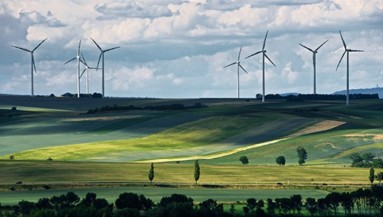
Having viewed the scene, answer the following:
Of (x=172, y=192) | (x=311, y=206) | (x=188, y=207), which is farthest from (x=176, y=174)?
(x=188, y=207)

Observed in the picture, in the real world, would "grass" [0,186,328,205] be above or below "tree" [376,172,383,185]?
below

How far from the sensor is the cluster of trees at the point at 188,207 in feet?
431

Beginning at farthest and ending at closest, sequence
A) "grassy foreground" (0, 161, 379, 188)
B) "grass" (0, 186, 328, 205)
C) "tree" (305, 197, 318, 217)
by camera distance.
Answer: "grassy foreground" (0, 161, 379, 188) < "grass" (0, 186, 328, 205) < "tree" (305, 197, 318, 217)

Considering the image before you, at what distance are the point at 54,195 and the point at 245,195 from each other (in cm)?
2487

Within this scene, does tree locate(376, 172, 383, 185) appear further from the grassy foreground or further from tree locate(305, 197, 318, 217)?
tree locate(305, 197, 318, 217)

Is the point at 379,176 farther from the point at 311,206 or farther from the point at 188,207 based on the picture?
the point at 188,207

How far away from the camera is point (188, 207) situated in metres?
134

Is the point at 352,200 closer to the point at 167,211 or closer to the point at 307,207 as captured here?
the point at 307,207

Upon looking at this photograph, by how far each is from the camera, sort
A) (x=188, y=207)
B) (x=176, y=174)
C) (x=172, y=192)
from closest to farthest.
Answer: (x=188, y=207)
(x=172, y=192)
(x=176, y=174)

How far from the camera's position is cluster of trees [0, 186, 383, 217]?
431 feet

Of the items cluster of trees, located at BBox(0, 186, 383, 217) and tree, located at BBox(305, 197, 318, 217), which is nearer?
cluster of trees, located at BBox(0, 186, 383, 217)

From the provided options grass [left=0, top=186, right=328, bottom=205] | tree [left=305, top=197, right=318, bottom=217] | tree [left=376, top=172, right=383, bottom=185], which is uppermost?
tree [left=376, top=172, right=383, bottom=185]

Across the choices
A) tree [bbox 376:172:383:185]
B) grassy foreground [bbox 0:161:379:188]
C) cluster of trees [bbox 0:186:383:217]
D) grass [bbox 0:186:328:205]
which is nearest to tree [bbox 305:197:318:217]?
cluster of trees [bbox 0:186:383:217]

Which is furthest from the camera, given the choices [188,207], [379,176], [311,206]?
[379,176]
